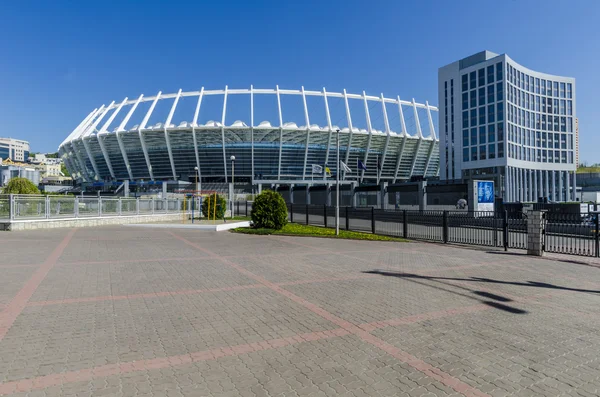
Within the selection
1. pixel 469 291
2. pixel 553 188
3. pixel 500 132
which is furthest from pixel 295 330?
pixel 553 188

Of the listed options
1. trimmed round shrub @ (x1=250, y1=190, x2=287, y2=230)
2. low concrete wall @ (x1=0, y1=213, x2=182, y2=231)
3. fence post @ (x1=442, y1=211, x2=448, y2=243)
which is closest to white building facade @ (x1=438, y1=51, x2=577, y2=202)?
fence post @ (x1=442, y1=211, x2=448, y2=243)

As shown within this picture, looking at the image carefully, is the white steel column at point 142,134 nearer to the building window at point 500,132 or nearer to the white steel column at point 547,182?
the building window at point 500,132

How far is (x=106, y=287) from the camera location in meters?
6.61

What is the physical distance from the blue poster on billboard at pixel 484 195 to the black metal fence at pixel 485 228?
769 cm

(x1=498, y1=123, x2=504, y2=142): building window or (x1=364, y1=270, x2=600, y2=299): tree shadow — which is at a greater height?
(x1=498, y1=123, x2=504, y2=142): building window

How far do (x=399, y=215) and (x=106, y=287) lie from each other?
41.9 ft

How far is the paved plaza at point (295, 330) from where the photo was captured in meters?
3.21

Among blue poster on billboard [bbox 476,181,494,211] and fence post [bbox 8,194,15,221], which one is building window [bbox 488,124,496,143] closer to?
blue poster on billboard [bbox 476,181,494,211]

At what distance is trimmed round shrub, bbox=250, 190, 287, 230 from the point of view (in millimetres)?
18562

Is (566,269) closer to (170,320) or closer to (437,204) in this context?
(170,320)

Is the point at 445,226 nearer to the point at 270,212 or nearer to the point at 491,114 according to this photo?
the point at 270,212

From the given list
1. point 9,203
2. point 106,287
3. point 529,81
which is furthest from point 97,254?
point 529,81

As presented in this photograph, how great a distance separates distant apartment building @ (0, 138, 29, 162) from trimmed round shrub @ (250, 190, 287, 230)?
616 feet

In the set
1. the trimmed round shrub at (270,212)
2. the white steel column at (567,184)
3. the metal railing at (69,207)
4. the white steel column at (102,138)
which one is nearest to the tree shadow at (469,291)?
the trimmed round shrub at (270,212)
